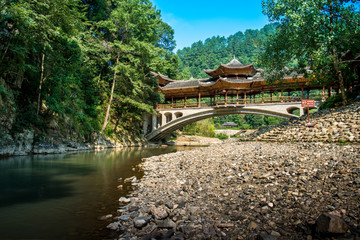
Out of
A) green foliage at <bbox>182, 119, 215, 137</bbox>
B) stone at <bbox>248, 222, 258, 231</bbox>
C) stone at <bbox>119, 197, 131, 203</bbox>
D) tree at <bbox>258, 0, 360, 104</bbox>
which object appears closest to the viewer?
stone at <bbox>248, 222, 258, 231</bbox>

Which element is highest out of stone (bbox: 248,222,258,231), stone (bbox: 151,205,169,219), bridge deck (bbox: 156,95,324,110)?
bridge deck (bbox: 156,95,324,110)

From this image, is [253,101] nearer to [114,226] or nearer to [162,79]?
[162,79]

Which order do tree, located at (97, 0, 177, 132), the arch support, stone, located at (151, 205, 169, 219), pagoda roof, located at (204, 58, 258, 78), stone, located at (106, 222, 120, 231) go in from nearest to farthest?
stone, located at (106, 222, 120, 231), stone, located at (151, 205, 169, 219), tree, located at (97, 0, 177, 132), the arch support, pagoda roof, located at (204, 58, 258, 78)

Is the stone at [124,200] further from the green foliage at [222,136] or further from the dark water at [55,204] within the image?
the green foliage at [222,136]

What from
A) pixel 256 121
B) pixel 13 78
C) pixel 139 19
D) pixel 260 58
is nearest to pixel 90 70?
pixel 139 19

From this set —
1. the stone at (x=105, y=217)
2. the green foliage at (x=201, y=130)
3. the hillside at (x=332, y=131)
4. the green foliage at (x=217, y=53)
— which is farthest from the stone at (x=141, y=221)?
the green foliage at (x=217, y=53)

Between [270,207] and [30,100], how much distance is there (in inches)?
563

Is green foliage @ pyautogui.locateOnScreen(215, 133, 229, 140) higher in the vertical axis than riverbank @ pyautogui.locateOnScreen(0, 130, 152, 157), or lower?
lower

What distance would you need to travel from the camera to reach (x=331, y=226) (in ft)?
6.86

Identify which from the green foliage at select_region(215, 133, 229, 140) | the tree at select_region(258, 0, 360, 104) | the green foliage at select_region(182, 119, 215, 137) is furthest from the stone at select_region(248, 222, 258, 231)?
the green foliage at select_region(215, 133, 229, 140)

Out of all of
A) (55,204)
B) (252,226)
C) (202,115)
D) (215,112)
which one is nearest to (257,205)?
(252,226)

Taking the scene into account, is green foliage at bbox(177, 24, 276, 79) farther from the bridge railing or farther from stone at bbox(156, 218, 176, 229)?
stone at bbox(156, 218, 176, 229)

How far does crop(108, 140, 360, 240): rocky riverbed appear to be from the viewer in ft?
7.87

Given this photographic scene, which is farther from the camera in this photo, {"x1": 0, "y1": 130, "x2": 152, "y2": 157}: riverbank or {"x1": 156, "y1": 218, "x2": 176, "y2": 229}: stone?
{"x1": 0, "y1": 130, "x2": 152, "y2": 157}: riverbank
